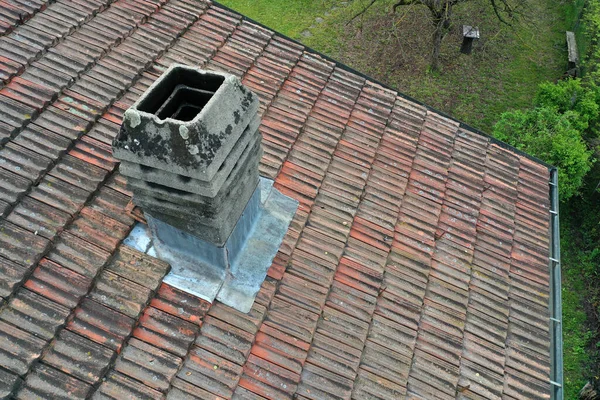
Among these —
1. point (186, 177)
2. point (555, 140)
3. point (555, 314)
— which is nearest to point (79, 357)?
point (186, 177)

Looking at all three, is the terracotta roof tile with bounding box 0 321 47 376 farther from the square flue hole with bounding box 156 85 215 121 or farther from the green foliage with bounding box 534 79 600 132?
the green foliage with bounding box 534 79 600 132

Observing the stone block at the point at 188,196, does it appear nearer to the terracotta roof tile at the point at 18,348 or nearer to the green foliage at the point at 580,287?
the terracotta roof tile at the point at 18,348

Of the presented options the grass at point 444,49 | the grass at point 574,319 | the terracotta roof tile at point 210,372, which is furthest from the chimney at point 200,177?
the grass at point 444,49

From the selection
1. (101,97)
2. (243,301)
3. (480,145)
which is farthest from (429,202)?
(101,97)

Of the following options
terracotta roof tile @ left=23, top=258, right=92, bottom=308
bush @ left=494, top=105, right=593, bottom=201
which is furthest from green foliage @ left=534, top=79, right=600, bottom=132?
terracotta roof tile @ left=23, top=258, right=92, bottom=308

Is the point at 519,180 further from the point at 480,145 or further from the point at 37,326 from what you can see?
the point at 37,326
